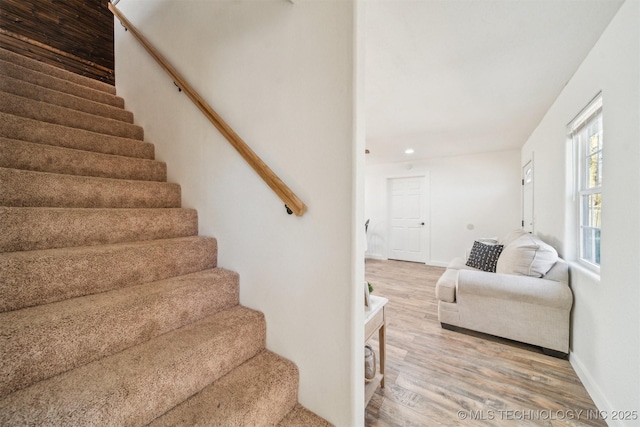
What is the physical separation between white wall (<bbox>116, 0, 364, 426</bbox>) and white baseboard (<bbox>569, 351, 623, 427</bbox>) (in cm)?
154

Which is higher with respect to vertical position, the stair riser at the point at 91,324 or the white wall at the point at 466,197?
the white wall at the point at 466,197

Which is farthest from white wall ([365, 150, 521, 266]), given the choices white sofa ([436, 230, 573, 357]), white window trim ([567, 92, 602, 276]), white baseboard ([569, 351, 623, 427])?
white baseboard ([569, 351, 623, 427])

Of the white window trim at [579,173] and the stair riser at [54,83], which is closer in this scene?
the stair riser at [54,83]

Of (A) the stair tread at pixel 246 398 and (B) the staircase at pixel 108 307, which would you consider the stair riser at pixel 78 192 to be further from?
(A) the stair tread at pixel 246 398

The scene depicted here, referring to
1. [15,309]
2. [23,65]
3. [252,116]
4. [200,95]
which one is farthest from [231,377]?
[23,65]

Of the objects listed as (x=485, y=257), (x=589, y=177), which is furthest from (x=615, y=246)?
(x=485, y=257)

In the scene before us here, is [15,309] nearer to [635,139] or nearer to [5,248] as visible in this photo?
[5,248]

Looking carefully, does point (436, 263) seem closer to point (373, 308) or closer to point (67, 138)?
point (373, 308)

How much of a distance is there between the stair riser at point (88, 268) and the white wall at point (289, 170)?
10.1 inches

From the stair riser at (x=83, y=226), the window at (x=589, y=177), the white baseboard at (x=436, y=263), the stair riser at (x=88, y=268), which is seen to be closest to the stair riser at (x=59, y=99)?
the stair riser at (x=83, y=226)

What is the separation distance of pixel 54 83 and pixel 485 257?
476 cm

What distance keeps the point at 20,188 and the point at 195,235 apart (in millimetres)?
845

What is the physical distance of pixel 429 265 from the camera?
541 centimetres

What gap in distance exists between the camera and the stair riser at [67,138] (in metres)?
1.44
